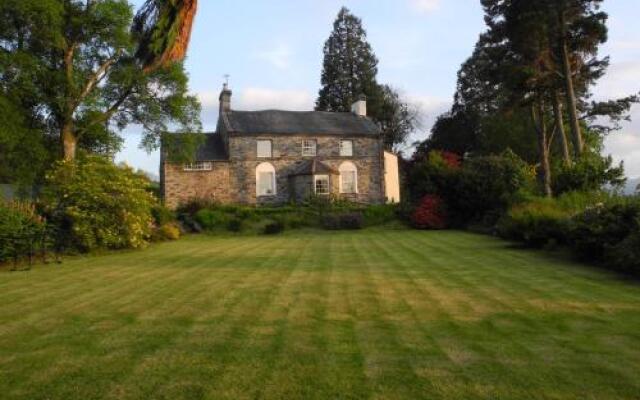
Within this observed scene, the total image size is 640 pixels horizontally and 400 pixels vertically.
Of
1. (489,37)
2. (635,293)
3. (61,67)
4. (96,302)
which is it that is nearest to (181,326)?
(96,302)

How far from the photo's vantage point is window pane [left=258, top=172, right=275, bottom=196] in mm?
39544

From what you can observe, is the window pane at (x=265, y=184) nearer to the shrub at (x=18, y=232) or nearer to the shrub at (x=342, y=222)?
the shrub at (x=342, y=222)

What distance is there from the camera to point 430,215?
1094 inches

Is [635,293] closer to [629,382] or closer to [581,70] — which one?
[629,382]

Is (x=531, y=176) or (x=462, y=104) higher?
(x=462, y=104)

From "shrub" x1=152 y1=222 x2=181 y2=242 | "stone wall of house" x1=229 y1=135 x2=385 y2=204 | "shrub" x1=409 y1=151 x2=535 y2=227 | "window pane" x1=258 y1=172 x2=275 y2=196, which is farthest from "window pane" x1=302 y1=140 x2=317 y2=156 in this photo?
"shrub" x1=152 y1=222 x2=181 y2=242

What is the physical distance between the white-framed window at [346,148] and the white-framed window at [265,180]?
5.25 m

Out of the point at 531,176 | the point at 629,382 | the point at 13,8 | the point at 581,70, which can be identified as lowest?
the point at 629,382

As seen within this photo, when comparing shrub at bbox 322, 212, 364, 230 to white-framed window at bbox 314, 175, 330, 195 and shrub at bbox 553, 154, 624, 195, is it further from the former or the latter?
shrub at bbox 553, 154, 624, 195

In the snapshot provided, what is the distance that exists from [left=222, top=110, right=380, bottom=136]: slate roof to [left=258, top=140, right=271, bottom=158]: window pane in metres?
0.71

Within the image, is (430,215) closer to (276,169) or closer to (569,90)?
(569,90)

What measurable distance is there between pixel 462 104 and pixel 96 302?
50.9 metres

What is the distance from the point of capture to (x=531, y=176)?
27.0 meters

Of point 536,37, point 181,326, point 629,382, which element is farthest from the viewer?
point 536,37
